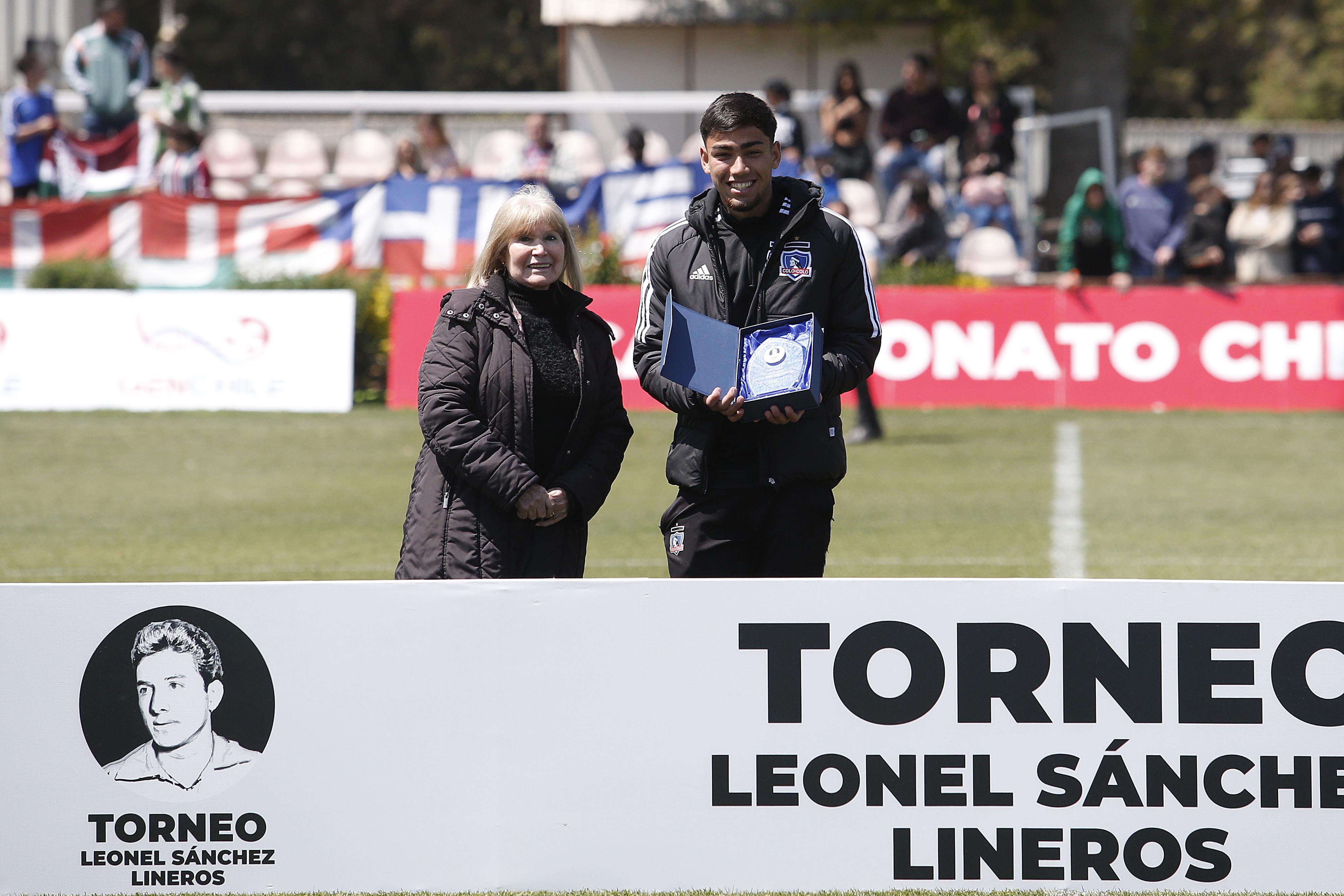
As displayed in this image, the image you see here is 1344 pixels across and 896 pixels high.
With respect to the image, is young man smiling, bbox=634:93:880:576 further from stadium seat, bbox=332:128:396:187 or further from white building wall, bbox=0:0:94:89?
white building wall, bbox=0:0:94:89

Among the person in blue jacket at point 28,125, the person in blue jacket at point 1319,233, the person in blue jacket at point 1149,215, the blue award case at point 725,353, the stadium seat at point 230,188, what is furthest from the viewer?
the stadium seat at point 230,188

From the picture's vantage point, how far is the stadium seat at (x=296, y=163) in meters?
21.4

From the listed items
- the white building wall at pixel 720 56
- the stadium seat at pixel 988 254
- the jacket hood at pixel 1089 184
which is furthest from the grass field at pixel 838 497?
the white building wall at pixel 720 56

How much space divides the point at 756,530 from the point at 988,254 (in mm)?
14355

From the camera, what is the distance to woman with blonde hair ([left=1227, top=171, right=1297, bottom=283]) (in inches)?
749

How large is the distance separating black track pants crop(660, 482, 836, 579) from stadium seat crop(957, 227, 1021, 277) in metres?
14.1

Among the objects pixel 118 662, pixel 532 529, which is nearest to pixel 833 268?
pixel 532 529

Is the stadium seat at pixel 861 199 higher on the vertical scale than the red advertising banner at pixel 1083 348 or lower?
higher

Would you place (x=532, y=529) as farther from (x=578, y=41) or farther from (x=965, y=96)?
(x=578, y=41)

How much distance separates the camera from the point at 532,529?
16.1ft

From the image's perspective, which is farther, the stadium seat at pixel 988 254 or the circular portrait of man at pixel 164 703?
the stadium seat at pixel 988 254

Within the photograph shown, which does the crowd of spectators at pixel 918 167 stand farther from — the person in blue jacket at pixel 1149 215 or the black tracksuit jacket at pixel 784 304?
the black tracksuit jacket at pixel 784 304

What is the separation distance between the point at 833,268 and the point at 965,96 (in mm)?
15843

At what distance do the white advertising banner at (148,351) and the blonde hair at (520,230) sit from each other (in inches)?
407
